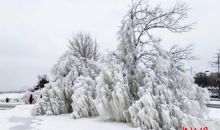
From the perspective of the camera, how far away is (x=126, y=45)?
610 inches

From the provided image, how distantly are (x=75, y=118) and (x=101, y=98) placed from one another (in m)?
2.73

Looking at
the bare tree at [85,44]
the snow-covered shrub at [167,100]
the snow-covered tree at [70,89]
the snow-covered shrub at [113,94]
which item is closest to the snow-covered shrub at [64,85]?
the snow-covered tree at [70,89]

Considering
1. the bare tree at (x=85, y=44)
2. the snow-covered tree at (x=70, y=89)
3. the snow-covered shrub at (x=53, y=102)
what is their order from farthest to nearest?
the bare tree at (x=85, y=44)
the snow-covered shrub at (x=53, y=102)
the snow-covered tree at (x=70, y=89)

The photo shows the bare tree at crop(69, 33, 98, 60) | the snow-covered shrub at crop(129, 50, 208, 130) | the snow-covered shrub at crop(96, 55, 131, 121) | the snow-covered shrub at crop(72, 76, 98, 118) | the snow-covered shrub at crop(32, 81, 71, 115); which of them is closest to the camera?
the snow-covered shrub at crop(129, 50, 208, 130)

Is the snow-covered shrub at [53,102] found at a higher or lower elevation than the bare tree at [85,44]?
lower

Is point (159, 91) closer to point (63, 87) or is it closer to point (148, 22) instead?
point (148, 22)

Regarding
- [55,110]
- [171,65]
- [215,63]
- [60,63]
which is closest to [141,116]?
[171,65]

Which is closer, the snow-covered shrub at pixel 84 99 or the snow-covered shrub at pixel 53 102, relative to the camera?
the snow-covered shrub at pixel 84 99

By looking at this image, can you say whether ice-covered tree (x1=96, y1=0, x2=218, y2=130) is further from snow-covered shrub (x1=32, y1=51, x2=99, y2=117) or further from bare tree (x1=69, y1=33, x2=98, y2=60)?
bare tree (x1=69, y1=33, x2=98, y2=60)

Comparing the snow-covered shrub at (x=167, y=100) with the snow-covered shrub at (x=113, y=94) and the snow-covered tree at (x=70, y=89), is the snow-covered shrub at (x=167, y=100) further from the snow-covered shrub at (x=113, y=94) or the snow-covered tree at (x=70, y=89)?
the snow-covered tree at (x=70, y=89)

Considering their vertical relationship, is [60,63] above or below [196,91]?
above

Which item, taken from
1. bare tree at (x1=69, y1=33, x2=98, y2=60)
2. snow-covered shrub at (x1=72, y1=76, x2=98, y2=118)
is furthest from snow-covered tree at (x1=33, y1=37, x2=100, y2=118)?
bare tree at (x1=69, y1=33, x2=98, y2=60)

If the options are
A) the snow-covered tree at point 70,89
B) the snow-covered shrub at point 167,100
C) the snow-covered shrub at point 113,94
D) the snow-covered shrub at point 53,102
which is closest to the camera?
the snow-covered shrub at point 167,100

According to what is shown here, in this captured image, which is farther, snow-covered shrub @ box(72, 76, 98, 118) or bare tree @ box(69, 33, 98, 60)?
bare tree @ box(69, 33, 98, 60)
